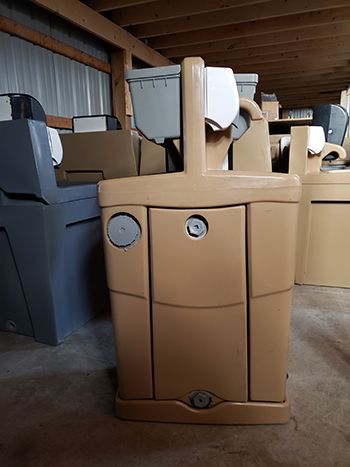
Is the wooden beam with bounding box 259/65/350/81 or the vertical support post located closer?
the vertical support post

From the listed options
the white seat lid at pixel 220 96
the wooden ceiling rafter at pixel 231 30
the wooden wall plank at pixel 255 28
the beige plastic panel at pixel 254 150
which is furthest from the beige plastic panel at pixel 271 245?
the wooden wall plank at pixel 255 28

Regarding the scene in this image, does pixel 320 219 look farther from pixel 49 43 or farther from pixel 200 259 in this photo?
pixel 49 43

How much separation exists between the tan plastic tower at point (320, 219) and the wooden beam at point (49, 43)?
1940mm

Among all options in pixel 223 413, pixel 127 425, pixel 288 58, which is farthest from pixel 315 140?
pixel 288 58

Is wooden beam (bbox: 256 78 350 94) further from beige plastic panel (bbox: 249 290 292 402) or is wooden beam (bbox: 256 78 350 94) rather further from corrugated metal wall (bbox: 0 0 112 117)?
beige plastic panel (bbox: 249 290 292 402)

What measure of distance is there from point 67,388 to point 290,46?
4378 millimetres

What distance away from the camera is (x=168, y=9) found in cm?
292

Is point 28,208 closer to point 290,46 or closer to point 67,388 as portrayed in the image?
point 67,388

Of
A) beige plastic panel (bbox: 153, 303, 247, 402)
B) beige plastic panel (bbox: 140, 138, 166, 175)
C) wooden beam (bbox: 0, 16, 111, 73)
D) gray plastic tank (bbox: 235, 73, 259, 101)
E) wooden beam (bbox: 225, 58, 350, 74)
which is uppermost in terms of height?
wooden beam (bbox: 225, 58, 350, 74)

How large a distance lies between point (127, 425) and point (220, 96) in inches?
36.4

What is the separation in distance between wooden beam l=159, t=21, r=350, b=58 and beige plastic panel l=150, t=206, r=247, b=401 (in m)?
3.53

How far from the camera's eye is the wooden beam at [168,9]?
279cm

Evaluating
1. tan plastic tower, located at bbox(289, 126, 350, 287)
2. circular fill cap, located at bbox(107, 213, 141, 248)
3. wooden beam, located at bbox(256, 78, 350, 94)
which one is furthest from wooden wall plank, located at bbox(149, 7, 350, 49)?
circular fill cap, located at bbox(107, 213, 141, 248)

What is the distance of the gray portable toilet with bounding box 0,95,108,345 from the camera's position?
1.23 metres
